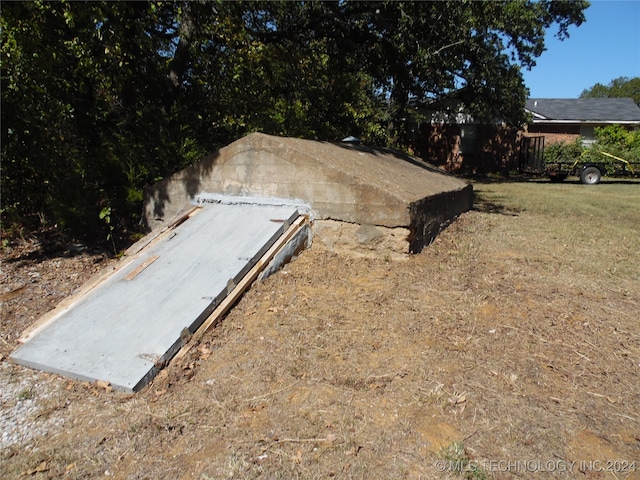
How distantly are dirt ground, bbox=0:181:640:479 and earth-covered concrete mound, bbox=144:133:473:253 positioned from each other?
66 cm

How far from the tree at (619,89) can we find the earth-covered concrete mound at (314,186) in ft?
238

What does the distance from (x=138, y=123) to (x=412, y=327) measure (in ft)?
19.2

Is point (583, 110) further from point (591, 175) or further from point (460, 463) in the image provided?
point (460, 463)

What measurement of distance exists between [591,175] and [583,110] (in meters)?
9.61

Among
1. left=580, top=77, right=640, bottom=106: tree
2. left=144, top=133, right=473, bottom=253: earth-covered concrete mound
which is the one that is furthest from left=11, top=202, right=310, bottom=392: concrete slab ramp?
left=580, top=77, right=640, bottom=106: tree

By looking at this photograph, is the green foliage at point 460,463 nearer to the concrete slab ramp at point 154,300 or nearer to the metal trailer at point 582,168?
the concrete slab ramp at point 154,300

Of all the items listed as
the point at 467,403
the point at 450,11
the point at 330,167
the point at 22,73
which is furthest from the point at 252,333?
the point at 450,11

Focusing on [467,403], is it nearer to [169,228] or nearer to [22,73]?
[169,228]

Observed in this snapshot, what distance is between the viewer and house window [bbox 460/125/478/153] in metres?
22.8

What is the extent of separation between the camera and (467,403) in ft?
9.33

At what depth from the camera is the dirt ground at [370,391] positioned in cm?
243

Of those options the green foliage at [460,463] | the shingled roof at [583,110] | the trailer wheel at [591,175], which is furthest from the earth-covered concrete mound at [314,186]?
the shingled roof at [583,110]

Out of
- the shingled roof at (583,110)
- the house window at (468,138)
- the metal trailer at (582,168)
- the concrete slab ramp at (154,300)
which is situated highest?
the shingled roof at (583,110)

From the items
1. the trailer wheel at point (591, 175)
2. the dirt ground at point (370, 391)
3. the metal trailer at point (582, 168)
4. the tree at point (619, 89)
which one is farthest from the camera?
the tree at point (619, 89)
